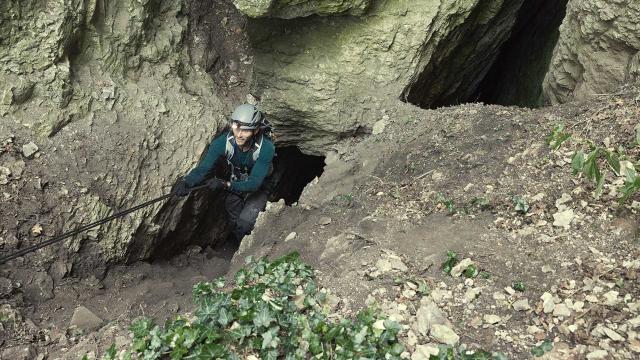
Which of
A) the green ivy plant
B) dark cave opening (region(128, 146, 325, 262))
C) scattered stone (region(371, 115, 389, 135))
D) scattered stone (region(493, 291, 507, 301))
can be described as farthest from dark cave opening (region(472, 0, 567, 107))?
scattered stone (region(493, 291, 507, 301))

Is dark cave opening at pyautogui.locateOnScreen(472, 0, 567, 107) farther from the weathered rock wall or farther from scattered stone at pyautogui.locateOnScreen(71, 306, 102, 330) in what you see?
scattered stone at pyautogui.locateOnScreen(71, 306, 102, 330)

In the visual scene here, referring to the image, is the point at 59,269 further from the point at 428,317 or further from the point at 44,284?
the point at 428,317

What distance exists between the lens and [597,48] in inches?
203

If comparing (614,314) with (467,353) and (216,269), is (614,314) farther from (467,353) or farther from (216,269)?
(216,269)

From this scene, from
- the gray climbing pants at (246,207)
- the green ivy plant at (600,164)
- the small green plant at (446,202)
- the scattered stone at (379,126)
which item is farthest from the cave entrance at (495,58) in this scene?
the green ivy plant at (600,164)

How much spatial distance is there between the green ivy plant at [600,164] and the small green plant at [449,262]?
0.94m

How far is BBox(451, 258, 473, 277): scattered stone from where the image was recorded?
3.24m

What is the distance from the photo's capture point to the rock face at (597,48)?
4.71 meters

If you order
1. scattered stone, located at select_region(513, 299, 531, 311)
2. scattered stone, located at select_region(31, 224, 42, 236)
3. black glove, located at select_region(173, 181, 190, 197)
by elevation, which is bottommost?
scattered stone, located at select_region(31, 224, 42, 236)

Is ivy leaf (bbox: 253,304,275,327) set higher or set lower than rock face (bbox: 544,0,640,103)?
lower

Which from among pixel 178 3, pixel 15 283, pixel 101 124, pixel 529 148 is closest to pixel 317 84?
pixel 178 3

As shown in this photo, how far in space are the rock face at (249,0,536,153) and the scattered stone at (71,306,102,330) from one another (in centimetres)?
389

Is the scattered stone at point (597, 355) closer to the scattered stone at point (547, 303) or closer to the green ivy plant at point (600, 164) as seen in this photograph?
the scattered stone at point (547, 303)

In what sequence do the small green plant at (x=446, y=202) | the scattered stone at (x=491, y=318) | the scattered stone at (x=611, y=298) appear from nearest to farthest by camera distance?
the scattered stone at (x=611, y=298), the scattered stone at (x=491, y=318), the small green plant at (x=446, y=202)
